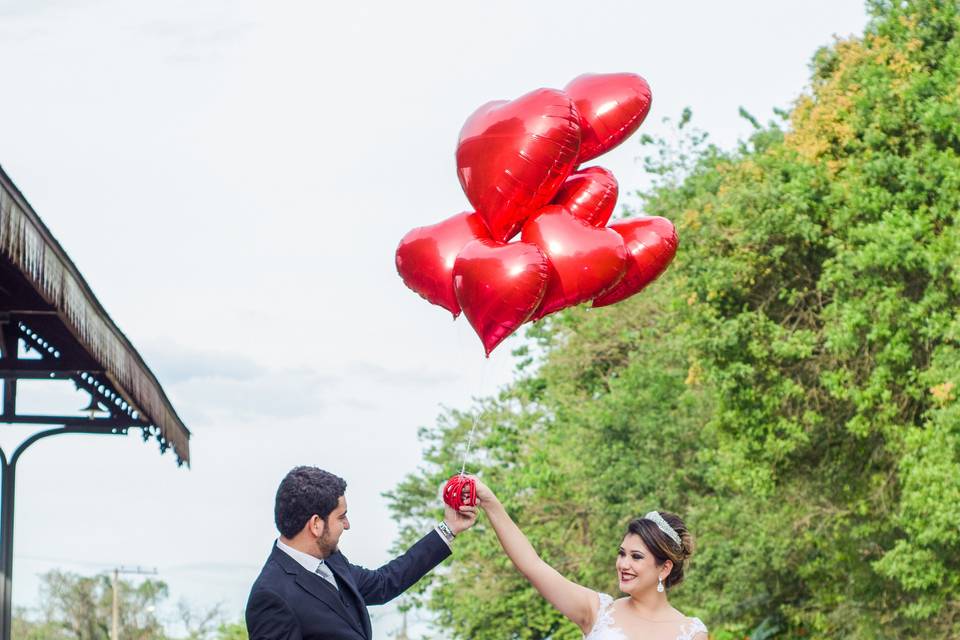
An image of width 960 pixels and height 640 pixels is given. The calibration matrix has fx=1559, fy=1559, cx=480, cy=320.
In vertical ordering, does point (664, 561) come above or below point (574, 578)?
below

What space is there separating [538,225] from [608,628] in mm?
1581

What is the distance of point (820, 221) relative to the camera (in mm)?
18750

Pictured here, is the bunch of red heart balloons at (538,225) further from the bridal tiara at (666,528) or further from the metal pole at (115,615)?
the metal pole at (115,615)

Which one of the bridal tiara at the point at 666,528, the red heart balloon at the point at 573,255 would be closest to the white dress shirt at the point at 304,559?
the bridal tiara at the point at 666,528

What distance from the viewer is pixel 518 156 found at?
5945mm

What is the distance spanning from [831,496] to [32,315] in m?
15.0

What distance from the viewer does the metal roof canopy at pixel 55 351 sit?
6.11m

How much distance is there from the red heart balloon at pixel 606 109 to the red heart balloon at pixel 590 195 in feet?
0.25

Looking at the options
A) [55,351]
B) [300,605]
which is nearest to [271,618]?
[300,605]

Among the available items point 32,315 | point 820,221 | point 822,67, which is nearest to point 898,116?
point 820,221

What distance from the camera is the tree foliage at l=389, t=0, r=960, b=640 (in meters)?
16.7

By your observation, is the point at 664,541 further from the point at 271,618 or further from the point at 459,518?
the point at 271,618

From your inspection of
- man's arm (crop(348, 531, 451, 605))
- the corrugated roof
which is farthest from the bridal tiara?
the corrugated roof

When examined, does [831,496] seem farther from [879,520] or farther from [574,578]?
[574,578]
